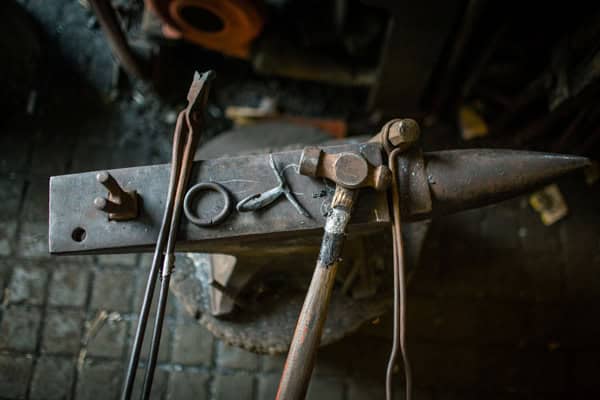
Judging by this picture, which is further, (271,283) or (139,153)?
(139,153)

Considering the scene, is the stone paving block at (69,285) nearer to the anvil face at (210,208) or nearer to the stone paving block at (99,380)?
the stone paving block at (99,380)

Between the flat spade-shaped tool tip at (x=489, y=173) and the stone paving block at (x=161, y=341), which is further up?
the flat spade-shaped tool tip at (x=489, y=173)

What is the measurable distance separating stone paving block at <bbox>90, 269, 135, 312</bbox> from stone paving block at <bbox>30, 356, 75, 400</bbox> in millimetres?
305

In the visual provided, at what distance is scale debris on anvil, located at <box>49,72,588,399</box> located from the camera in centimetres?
122

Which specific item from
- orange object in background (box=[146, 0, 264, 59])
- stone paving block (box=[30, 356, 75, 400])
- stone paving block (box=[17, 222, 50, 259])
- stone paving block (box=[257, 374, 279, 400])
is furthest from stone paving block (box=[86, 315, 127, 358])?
orange object in background (box=[146, 0, 264, 59])

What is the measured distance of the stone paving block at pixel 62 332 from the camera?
2.32 meters

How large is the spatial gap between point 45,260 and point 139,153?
0.74m

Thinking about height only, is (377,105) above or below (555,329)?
above

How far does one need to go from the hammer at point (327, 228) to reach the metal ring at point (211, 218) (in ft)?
0.75

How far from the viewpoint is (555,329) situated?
242cm

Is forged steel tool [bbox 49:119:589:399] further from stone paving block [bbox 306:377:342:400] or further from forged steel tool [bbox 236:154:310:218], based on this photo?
stone paving block [bbox 306:377:342:400]

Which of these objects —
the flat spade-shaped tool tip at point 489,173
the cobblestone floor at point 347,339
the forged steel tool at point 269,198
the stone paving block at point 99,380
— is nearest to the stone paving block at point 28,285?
the cobblestone floor at point 347,339

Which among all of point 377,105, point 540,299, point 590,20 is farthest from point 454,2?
point 540,299

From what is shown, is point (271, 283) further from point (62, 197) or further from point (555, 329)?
point (555, 329)
